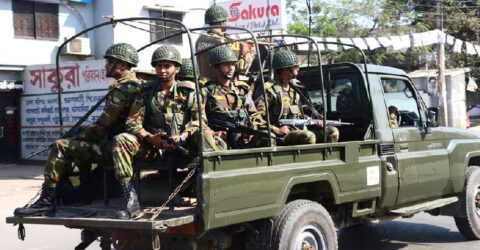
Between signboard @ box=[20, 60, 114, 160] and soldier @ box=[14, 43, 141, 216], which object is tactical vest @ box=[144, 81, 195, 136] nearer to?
soldier @ box=[14, 43, 141, 216]

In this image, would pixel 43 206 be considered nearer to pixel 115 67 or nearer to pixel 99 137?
pixel 99 137

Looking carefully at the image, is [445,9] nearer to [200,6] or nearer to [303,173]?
[200,6]

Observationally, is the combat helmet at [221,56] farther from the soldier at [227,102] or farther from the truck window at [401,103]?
the truck window at [401,103]

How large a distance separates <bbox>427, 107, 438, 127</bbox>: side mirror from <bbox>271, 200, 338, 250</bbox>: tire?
2.08 m

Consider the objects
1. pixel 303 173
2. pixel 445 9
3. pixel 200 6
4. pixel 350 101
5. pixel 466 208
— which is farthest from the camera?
pixel 445 9

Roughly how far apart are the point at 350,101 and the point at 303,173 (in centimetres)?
159

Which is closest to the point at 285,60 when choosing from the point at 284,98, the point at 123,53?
the point at 284,98

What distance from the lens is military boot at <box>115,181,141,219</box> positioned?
3947 mm

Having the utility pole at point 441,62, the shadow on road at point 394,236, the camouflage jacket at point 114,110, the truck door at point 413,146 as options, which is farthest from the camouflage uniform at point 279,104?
the utility pole at point 441,62

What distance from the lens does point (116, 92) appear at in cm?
471

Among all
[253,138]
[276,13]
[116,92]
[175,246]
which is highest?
[276,13]

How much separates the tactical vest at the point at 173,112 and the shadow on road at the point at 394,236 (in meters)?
2.82

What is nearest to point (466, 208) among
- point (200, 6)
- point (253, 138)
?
point (253, 138)

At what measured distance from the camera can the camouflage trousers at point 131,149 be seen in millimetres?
4160
